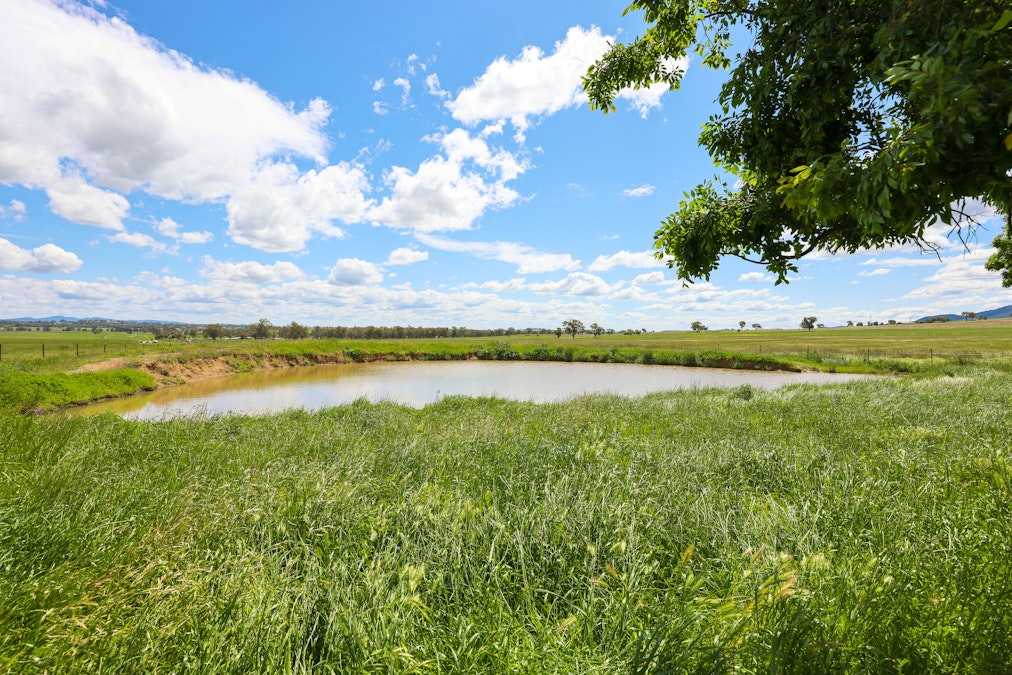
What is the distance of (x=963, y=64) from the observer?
2.37 meters

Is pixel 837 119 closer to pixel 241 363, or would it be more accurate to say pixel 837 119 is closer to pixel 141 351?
pixel 241 363

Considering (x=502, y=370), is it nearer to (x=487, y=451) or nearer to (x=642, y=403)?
(x=642, y=403)

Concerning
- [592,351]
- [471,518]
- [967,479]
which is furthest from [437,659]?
[592,351]

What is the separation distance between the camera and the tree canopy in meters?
2.54

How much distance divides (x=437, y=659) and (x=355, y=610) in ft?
2.80

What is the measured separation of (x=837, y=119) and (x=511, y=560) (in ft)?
17.8

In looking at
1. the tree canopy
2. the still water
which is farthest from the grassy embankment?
the tree canopy

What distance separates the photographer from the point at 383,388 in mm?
25938

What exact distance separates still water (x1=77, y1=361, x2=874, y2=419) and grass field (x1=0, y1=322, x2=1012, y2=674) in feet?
40.2

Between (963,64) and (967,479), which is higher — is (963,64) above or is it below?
above

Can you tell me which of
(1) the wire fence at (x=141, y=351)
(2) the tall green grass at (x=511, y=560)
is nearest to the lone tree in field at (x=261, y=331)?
(1) the wire fence at (x=141, y=351)

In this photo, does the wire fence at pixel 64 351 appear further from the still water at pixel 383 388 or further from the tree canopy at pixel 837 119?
the tree canopy at pixel 837 119

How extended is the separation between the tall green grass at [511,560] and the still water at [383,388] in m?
12.3

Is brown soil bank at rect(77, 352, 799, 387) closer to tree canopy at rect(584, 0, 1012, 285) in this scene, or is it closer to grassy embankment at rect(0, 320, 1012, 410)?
grassy embankment at rect(0, 320, 1012, 410)
